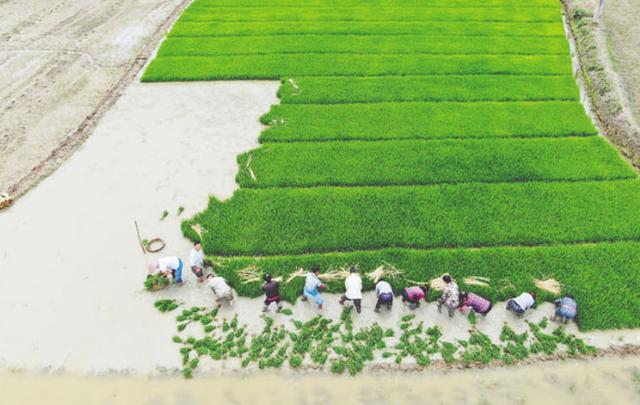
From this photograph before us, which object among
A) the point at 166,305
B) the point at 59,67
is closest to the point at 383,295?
the point at 166,305

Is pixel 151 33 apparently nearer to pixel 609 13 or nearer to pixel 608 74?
pixel 608 74

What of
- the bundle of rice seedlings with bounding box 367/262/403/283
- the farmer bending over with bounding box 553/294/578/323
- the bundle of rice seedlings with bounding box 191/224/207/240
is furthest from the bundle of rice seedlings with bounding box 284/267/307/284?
the farmer bending over with bounding box 553/294/578/323

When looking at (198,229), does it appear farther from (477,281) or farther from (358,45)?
(358,45)

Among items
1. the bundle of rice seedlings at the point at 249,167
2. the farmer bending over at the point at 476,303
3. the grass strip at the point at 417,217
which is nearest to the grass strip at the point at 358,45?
the bundle of rice seedlings at the point at 249,167

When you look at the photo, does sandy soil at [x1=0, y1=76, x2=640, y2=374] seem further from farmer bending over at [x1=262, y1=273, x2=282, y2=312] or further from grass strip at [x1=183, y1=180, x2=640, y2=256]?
grass strip at [x1=183, y1=180, x2=640, y2=256]

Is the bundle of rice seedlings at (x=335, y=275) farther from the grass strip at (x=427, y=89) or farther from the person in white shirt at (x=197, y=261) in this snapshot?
the grass strip at (x=427, y=89)

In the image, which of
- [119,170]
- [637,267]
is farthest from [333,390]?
[119,170]
